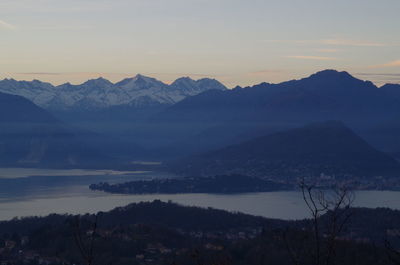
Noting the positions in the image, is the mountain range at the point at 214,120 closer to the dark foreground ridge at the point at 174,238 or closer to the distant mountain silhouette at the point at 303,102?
the distant mountain silhouette at the point at 303,102

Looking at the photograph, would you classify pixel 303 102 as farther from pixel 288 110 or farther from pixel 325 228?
pixel 325 228

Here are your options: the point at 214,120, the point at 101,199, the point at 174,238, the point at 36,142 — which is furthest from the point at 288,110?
the point at 174,238

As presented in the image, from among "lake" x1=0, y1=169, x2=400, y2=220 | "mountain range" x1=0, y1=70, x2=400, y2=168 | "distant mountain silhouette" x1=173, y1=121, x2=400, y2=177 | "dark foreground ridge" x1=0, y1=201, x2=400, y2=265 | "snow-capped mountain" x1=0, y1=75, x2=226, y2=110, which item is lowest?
"lake" x1=0, y1=169, x2=400, y2=220

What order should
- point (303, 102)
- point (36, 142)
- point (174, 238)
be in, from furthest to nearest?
point (303, 102)
point (36, 142)
point (174, 238)

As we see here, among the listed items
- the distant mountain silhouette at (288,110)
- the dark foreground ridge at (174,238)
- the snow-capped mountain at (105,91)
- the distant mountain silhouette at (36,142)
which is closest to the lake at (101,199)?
the dark foreground ridge at (174,238)

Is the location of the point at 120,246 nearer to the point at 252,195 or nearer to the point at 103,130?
the point at 252,195

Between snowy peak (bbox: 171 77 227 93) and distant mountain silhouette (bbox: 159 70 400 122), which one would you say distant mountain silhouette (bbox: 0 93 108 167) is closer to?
distant mountain silhouette (bbox: 159 70 400 122)

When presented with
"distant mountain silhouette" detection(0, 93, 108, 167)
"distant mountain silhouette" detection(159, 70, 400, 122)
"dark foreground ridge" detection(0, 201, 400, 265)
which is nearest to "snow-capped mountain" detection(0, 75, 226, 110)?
"distant mountain silhouette" detection(159, 70, 400, 122)
